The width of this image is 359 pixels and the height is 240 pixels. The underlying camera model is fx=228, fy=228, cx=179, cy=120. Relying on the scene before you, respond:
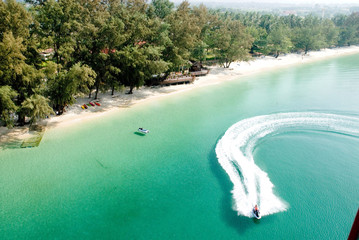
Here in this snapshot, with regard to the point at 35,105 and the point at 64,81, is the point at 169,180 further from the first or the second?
the point at 64,81

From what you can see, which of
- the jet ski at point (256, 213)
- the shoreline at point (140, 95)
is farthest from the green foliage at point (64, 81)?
the jet ski at point (256, 213)

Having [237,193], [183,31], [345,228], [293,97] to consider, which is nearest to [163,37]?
[183,31]

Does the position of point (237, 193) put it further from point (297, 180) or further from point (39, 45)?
point (39, 45)

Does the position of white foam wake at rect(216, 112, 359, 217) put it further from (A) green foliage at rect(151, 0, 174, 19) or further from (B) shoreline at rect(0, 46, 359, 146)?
(A) green foliage at rect(151, 0, 174, 19)

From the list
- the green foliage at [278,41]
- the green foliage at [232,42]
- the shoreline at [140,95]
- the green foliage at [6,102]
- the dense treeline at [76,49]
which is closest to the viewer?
the green foliage at [6,102]

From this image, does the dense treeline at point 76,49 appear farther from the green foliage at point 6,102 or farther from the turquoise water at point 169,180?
the turquoise water at point 169,180

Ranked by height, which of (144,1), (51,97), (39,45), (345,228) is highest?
(144,1)

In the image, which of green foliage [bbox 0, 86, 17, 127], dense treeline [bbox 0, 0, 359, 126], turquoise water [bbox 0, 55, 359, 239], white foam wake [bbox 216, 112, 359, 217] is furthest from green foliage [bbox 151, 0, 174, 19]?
green foliage [bbox 0, 86, 17, 127]
